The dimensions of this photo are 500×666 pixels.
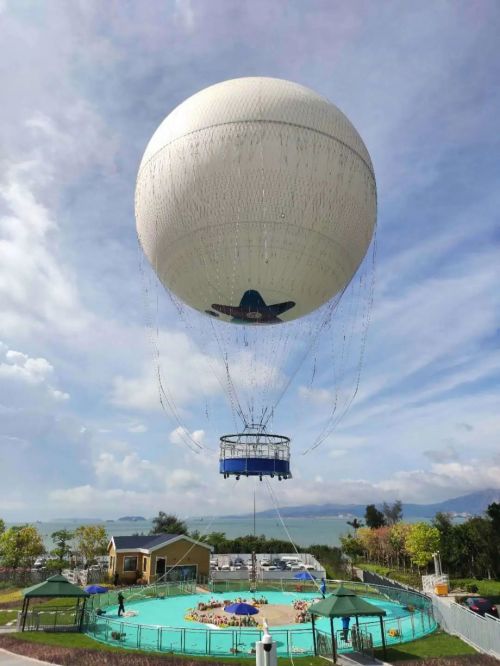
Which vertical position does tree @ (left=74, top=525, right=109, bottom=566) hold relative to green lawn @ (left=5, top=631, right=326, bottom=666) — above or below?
above

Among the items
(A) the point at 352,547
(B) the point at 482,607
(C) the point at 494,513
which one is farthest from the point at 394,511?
(B) the point at 482,607

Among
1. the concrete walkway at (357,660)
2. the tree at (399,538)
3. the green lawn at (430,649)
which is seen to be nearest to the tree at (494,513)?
the tree at (399,538)

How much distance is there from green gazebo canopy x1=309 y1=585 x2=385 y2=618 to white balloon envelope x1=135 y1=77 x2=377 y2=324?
37.2 ft

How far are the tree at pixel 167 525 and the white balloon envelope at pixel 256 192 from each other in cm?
6986

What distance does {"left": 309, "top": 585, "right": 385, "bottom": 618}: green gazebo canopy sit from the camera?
16125 millimetres

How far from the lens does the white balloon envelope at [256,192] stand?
17562 mm

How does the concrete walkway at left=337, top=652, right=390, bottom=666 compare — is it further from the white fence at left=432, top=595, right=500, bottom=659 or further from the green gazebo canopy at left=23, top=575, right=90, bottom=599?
the green gazebo canopy at left=23, top=575, right=90, bottom=599

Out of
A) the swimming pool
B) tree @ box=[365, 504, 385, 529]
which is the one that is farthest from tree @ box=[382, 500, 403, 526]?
the swimming pool

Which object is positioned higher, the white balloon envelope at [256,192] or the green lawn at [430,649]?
the white balloon envelope at [256,192]

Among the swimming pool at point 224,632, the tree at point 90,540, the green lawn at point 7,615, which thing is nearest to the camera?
the swimming pool at point 224,632

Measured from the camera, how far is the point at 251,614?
2447cm

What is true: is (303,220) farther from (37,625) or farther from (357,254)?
(37,625)

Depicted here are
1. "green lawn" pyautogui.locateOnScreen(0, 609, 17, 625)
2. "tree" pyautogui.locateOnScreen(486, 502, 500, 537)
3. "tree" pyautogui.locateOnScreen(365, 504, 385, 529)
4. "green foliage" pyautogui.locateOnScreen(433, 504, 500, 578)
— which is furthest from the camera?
"tree" pyautogui.locateOnScreen(365, 504, 385, 529)

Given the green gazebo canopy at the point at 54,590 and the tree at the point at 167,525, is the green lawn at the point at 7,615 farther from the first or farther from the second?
the tree at the point at 167,525
